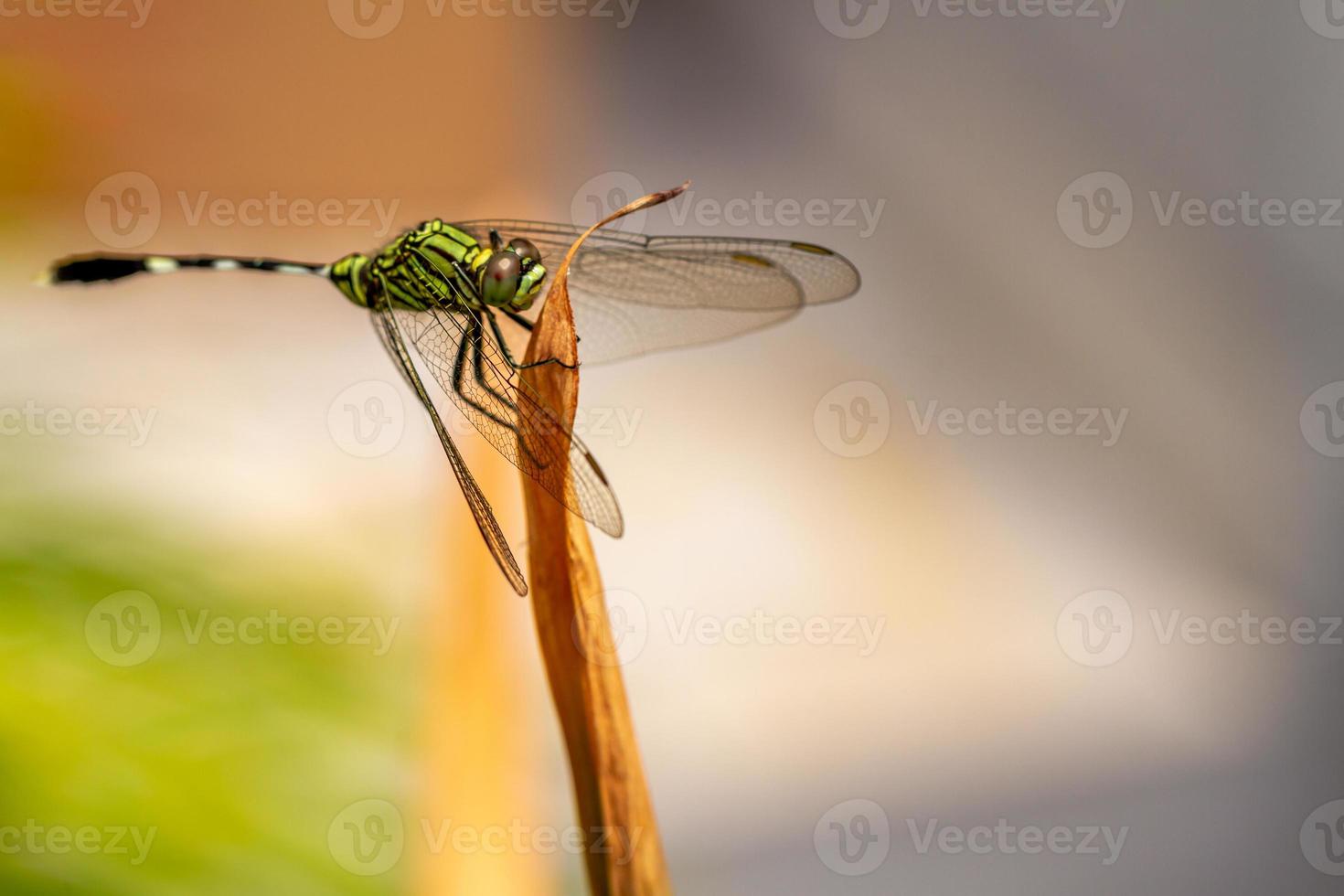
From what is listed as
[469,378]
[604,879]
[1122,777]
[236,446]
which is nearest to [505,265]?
[469,378]

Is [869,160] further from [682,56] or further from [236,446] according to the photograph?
[236,446]

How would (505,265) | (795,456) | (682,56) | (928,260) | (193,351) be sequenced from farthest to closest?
1. (682,56)
2. (928,260)
3. (795,456)
4. (193,351)
5. (505,265)
